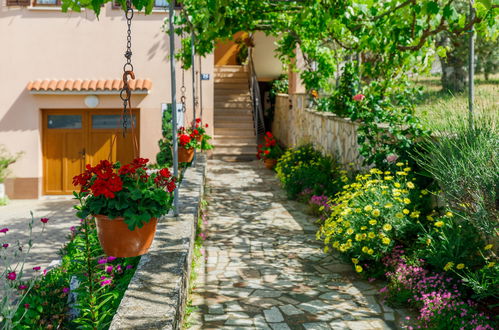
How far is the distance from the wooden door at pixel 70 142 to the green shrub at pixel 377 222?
34.0ft

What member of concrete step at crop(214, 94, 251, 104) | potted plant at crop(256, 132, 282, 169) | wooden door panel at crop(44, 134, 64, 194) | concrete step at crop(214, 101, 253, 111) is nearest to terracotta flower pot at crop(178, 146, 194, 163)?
potted plant at crop(256, 132, 282, 169)

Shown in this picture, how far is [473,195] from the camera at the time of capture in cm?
425

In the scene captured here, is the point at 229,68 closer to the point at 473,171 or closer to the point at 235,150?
the point at 235,150

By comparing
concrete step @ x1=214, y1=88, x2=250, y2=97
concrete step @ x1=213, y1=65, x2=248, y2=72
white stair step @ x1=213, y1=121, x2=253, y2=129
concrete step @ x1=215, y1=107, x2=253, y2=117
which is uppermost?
concrete step @ x1=213, y1=65, x2=248, y2=72

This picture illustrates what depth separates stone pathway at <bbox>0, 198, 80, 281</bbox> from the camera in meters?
7.72

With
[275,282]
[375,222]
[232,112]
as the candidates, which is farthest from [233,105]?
[375,222]

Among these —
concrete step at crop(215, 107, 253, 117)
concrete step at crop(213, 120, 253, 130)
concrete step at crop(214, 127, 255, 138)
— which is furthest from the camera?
concrete step at crop(215, 107, 253, 117)

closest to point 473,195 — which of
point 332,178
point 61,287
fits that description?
point 61,287

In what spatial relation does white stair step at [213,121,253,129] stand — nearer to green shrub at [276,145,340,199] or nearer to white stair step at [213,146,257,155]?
white stair step at [213,146,257,155]

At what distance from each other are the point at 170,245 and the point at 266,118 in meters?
15.4

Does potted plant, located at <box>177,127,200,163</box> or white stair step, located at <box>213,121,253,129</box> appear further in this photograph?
white stair step, located at <box>213,121,253,129</box>

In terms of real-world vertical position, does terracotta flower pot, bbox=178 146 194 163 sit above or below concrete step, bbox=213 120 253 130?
below

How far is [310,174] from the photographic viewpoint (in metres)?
9.19

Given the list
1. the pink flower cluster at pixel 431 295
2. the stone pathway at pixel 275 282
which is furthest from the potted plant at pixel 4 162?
the pink flower cluster at pixel 431 295
